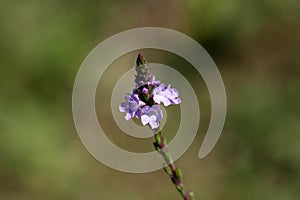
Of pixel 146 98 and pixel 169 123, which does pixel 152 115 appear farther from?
pixel 169 123

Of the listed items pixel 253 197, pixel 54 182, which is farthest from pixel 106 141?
pixel 253 197

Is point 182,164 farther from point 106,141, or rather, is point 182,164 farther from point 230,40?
point 230,40

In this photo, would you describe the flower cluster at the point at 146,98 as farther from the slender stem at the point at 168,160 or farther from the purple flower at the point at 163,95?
the slender stem at the point at 168,160

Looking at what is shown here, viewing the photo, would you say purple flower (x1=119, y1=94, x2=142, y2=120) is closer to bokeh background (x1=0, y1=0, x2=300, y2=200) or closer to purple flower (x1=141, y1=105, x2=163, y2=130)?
purple flower (x1=141, y1=105, x2=163, y2=130)

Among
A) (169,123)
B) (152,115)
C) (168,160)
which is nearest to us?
(152,115)

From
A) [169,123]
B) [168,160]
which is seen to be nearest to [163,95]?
[168,160]

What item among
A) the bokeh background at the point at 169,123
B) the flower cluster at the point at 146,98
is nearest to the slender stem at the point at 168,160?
the flower cluster at the point at 146,98

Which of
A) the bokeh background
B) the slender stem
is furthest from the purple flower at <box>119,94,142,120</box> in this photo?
the bokeh background
